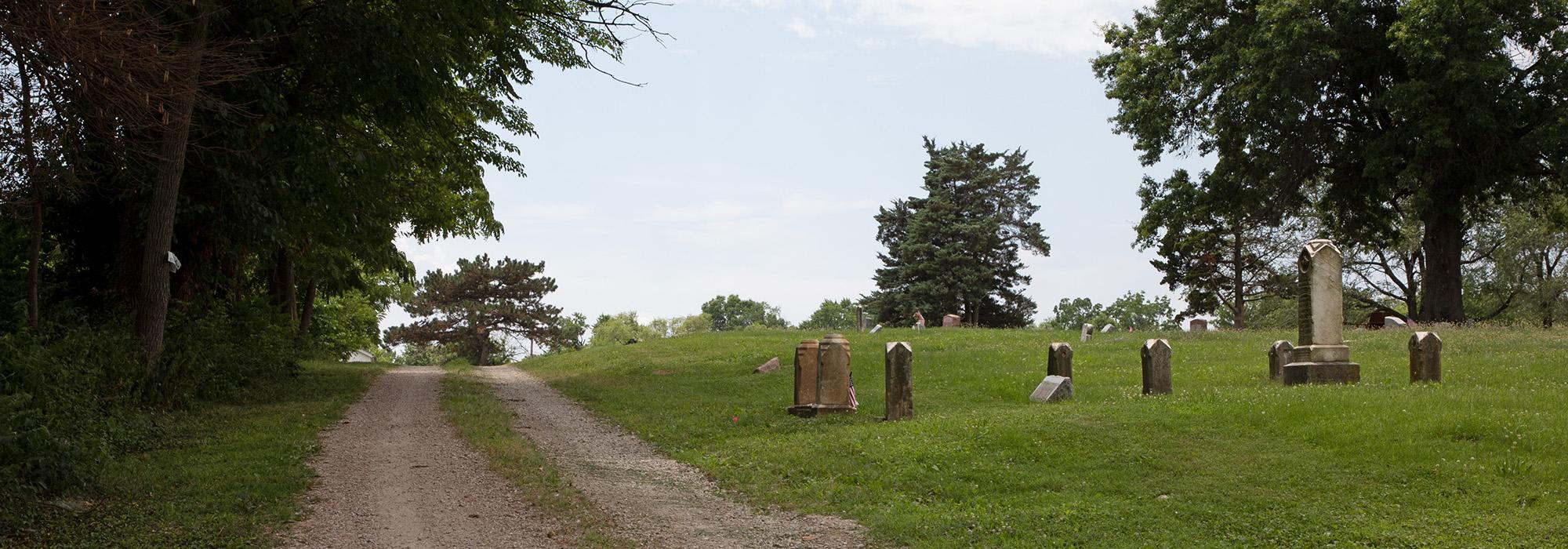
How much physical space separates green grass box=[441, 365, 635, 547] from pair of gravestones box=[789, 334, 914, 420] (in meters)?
4.56

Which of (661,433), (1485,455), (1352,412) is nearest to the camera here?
(1485,455)

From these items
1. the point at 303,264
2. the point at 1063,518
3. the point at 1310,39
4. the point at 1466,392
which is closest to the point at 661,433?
the point at 1063,518

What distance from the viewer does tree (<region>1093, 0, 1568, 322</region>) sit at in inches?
1040

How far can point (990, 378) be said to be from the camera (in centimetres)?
2075

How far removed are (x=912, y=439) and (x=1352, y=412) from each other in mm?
5273

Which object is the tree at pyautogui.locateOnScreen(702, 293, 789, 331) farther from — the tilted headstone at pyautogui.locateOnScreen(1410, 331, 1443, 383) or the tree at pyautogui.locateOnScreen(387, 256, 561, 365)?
the tilted headstone at pyautogui.locateOnScreen(1410, 331, 1443, 383)

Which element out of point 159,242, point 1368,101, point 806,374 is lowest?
point 806,374

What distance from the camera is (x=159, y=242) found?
15922 millimetres

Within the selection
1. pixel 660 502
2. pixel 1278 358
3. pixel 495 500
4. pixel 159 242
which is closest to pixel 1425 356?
pixel 1278 358

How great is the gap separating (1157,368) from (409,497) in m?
11.8

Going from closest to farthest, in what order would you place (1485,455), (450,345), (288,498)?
(288,498) < (1485,455) < (450,345)

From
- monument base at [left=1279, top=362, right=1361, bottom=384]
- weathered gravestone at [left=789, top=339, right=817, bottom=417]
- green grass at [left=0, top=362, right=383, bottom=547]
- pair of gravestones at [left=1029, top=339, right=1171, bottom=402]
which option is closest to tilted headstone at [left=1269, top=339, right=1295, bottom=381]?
monument base at [left=1279, top=362, right=1361, bottom=384]

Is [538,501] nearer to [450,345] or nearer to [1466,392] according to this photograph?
[1466,392]

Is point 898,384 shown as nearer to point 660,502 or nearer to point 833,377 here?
point 833,377
